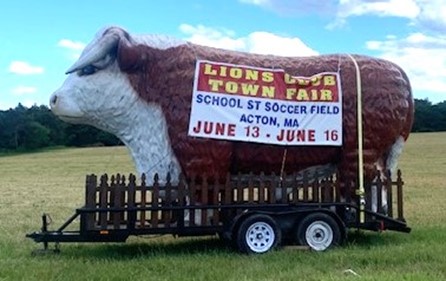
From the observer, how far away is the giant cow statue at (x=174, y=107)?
9.12 metres

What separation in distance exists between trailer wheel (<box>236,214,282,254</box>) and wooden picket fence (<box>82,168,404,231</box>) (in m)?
0.23

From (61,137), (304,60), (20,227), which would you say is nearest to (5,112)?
(61,137)

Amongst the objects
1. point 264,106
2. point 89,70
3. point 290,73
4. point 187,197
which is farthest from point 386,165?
point 89,70

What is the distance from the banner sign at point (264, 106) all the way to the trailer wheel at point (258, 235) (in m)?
1.15

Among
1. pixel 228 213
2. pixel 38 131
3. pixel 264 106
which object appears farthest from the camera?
pixel 38 131

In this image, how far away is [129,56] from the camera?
911 cm

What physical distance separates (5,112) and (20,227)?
49.5 meters

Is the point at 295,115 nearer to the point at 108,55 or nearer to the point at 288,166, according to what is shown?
the point at 288,166

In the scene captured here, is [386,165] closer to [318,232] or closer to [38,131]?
[318,232]

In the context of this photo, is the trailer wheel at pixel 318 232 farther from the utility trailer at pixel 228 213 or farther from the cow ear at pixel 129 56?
the cow ear at pixel 129 56

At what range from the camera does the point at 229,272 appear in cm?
736

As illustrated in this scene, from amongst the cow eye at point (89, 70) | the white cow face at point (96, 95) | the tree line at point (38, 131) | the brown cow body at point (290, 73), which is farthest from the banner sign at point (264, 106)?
the tree line at point (38, 131)

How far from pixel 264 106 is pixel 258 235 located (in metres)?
1.75

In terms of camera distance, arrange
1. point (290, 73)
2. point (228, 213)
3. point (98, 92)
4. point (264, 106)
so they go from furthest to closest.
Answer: point (290, 73)
point (264, 106)
point (98, 92)
point (228, 213)
